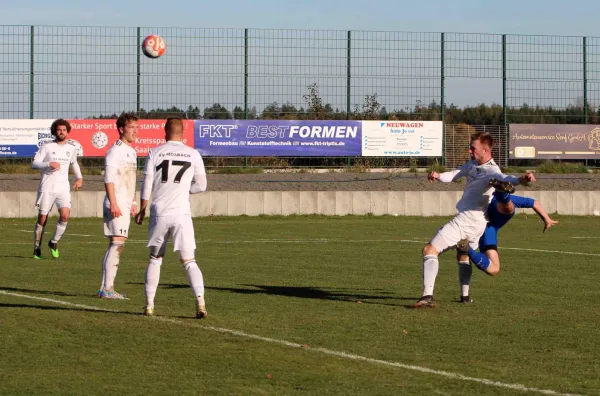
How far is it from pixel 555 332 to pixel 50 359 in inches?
180

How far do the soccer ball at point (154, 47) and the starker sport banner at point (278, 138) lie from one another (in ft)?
8.66

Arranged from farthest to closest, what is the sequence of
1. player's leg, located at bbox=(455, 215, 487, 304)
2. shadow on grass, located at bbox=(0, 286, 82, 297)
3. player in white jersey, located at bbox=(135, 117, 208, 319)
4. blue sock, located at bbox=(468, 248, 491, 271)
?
shadow on grass, located at bbox=(0, 286, 82, 297)
blue sock, located at bbox=(468, 248, 491, 271)
player's leg, located at bbox=(455, 215, 487, 304)
player in white jersey, located at bbox=(135, 117, 208, 319)

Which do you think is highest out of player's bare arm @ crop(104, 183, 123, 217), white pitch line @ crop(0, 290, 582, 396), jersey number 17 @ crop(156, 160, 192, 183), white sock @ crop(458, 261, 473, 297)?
jersey number 17 @ crop(156, 160, 192, 183)

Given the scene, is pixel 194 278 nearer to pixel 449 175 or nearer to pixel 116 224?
pixel 116 224

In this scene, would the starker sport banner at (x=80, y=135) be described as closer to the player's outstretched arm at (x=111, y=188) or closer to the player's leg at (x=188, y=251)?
the player's outstretched arm at (x=111, y=188)

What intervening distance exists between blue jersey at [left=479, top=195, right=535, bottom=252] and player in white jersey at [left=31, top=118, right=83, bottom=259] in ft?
25.2

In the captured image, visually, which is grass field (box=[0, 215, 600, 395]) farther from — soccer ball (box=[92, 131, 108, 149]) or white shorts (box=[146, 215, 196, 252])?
soccer ball (box=[92, 131, 108, 149])

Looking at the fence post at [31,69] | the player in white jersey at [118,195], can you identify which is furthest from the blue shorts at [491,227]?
the fence post at [31,69]

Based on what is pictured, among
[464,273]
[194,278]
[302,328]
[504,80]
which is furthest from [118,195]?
[504,80]

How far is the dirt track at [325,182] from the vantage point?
34.5 m

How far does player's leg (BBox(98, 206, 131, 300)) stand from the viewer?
1275 centimetres

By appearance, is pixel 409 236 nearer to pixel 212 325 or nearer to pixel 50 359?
pixel 212 325

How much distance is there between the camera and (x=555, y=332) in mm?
10414

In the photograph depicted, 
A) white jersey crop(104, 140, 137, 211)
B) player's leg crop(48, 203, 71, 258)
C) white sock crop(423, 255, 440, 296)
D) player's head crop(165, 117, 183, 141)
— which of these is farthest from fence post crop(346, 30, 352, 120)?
player's head crop(165, 117, 183, 141)
